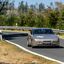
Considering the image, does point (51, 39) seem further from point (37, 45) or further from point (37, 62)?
point (37, 62)

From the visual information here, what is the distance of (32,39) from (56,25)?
4296 centimetres

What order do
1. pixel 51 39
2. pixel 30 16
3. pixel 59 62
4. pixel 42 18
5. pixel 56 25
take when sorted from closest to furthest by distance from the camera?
pixel 59 62 → pixel 51 39 → pixel 56 25 → pixel 42 18 → pixel 30 16

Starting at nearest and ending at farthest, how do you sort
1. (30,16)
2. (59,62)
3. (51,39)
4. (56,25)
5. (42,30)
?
(59,62) < (51,39) < (42,30) < (56,25) < (30,16)

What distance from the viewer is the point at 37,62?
17.2 meters

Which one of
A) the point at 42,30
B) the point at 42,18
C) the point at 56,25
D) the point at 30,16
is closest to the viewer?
the point at 42,30

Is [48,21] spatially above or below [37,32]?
below

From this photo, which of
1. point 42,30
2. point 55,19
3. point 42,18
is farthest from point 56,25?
point 42,30

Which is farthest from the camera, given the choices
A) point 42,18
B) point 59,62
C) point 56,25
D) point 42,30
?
point 42,18

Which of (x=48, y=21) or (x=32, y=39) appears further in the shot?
(x=48, y=21)

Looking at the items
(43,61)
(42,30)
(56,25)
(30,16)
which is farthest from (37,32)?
(30,16)

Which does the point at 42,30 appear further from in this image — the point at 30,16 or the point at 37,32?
the point at 30,16

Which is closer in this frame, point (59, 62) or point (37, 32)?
point (59, 62)

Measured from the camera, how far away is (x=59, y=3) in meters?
84.0

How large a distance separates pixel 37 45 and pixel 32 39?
2.11ft
